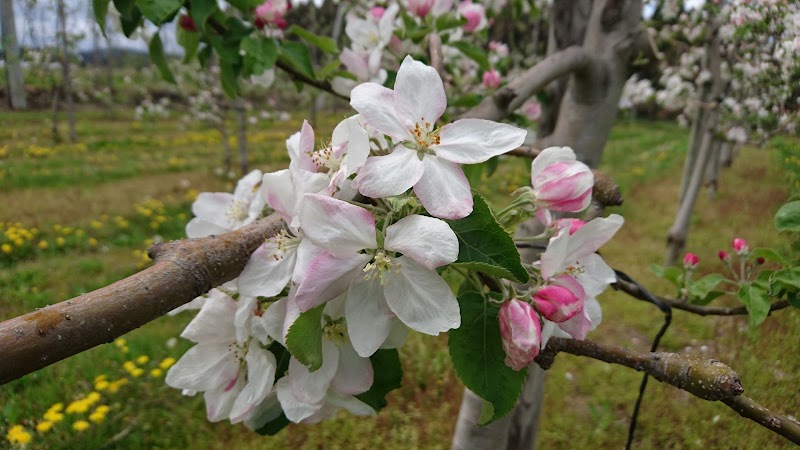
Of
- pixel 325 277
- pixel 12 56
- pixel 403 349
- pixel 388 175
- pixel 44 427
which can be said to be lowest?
pixel 403 349

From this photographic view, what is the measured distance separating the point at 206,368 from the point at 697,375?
671mm

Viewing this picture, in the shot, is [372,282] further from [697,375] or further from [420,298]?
[697,375]

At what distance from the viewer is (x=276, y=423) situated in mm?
831

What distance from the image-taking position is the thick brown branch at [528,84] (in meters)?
1.26

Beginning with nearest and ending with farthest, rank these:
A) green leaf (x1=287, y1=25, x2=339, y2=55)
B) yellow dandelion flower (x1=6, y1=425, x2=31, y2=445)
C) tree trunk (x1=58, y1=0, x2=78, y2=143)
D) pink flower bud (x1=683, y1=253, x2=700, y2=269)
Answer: pink flower bud (x1=683, y1=253, x2=700, y2=269) → green leaf (x1=287, y1=25, x2=339, y2=55) → yellow dandelion flower (x1=6, y1=425, x2=31, y2=445) → tree trunk (x1=58, y1=0, x2=78, y2=143)

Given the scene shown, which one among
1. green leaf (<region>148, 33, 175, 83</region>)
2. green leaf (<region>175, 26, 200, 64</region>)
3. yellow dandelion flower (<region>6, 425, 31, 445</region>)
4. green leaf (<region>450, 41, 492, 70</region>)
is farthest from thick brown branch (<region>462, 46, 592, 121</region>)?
yellow dandelion flower (<region>6, 425, 31, 445</region>)

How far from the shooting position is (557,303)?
0.64 meters

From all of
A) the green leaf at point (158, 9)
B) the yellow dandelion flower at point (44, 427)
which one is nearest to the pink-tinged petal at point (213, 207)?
the green leaf at point (158, 9)

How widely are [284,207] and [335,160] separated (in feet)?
0.29

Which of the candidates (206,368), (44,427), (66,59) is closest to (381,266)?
(206,368)

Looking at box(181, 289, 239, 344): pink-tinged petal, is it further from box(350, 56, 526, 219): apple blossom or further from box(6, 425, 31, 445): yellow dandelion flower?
box(6, 425, 31, 445): yellow dandelion flower

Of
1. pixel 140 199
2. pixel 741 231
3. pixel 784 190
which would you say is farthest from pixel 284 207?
pixel 140 199

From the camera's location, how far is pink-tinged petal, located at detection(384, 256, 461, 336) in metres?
0.59

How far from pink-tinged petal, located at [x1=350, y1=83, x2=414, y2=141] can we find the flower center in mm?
147
